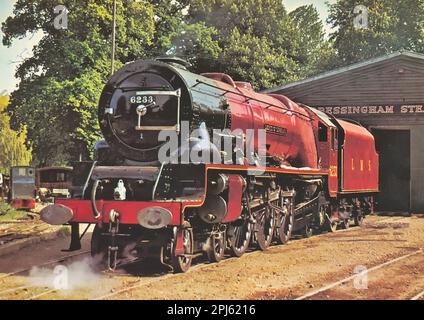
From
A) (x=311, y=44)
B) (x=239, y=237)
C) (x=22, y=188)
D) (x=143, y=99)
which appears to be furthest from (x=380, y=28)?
(x=143, y=99)

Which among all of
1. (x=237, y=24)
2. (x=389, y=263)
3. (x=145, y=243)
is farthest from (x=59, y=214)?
(x=237, y=24)

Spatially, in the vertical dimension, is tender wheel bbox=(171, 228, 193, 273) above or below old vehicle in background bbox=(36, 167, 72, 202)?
below

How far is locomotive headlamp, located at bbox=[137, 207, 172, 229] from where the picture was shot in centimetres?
815

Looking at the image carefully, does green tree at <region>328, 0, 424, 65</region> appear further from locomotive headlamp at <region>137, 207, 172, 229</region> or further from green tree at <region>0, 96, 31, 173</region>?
locomotive headlamp at <region>137, 207, 172, 229</region>

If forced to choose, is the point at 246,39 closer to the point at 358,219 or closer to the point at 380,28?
the point at 358,219

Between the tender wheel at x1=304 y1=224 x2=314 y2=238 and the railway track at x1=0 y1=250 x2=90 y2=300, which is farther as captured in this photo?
the tender wheel at x1=304 y1=224 x2=314 y2=238

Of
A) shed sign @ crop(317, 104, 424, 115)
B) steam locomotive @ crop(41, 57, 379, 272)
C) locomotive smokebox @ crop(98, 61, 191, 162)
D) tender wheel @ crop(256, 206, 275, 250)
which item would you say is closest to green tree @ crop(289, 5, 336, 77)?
shed sign @ crop(317, 104, 424, 115)

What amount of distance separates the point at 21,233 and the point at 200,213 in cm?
669

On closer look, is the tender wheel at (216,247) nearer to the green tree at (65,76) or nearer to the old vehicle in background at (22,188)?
the old vehicle in background at (22,188)

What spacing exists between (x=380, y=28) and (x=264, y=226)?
23903 mm

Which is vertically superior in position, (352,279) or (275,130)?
(275,130)

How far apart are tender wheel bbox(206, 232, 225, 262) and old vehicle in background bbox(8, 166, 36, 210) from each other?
12.0 meters

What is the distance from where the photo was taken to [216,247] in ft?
33.2

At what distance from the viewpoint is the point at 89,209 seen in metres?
8.73
